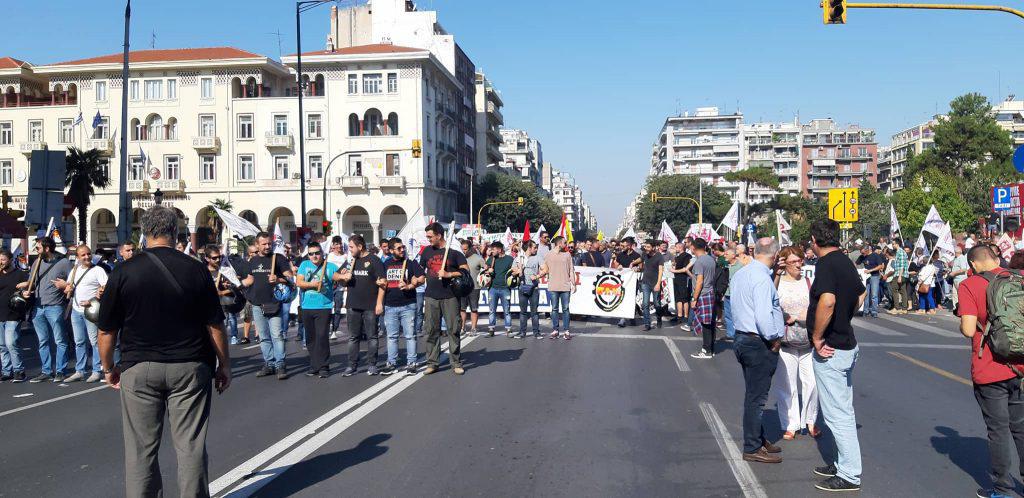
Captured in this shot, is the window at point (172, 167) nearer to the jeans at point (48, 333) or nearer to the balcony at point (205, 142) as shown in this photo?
the balcony at point (205, 142)

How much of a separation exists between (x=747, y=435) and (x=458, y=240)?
8336 millimetres

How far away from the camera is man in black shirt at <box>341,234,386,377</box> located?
10672mm

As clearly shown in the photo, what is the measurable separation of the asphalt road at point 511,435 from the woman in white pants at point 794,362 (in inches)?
9.4

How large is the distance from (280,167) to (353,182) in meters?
5.67

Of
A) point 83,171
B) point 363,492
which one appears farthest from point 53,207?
point 83,171

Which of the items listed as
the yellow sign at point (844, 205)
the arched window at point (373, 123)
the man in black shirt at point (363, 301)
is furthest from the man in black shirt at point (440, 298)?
the arched window at point (373, 123)

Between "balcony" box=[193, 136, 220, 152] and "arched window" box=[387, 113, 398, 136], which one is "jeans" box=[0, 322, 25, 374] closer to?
"arched window" box=[387, 113, 398, 136]

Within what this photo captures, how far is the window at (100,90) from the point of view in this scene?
5900 centimetres

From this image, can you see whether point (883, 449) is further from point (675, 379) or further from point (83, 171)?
point (83, 171)

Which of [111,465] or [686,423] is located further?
[686,423]

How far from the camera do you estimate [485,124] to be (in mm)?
90375

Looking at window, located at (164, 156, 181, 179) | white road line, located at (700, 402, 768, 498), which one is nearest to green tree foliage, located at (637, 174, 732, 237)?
window, located at (164, 156, 181, 179)

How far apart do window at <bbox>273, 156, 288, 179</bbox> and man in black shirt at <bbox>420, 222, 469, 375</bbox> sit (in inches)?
1982

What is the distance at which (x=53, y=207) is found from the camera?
17562 millimetres
